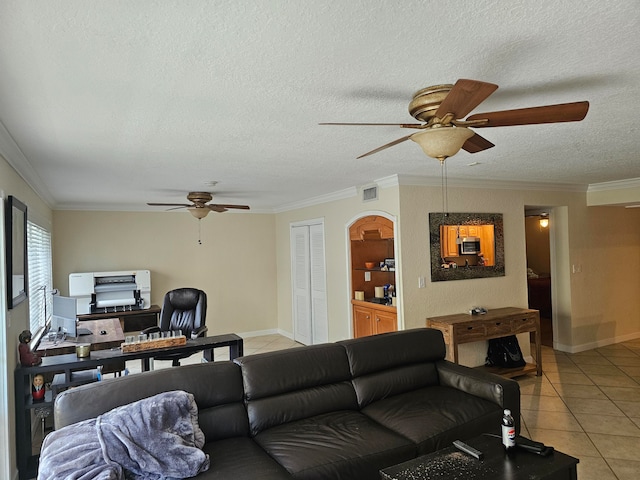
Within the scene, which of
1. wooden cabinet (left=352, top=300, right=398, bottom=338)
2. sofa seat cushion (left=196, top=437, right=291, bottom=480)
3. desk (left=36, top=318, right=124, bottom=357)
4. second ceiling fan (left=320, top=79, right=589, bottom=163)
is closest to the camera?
second ceiling fan (left=320, top=79, right=589, bottom=163)

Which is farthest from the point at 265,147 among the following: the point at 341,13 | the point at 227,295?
the point at 227,295

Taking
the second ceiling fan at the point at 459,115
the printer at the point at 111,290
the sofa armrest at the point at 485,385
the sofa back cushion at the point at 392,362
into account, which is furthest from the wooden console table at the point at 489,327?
the printer at the point at 111,290

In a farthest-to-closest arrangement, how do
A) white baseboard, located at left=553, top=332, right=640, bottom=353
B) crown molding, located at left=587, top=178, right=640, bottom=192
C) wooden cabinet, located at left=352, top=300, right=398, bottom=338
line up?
1. white baseboard, located at left=553, top=332, right=640, bottom=353
2. crown molding, located at left=587, top=178, right=640, bottom=192
3. wooden cabinet, located at left=352, top=300, right=398, bottom=338

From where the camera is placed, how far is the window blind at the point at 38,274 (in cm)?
401

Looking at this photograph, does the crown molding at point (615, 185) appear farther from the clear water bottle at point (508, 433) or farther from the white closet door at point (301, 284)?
the clear water bottle at point (508, 433)

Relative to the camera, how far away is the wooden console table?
440 cm

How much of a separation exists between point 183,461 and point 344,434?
3.06 ft

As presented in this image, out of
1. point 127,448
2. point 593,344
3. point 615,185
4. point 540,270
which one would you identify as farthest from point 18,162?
point 540,270

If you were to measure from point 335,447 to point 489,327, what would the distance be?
2.92 metres

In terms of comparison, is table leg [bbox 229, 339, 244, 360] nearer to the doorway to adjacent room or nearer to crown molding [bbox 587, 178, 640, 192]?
crown molding [bbox 587, 178, 640, 192]

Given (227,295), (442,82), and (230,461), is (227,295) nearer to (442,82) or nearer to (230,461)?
(230,461)

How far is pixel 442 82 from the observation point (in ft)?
6.58

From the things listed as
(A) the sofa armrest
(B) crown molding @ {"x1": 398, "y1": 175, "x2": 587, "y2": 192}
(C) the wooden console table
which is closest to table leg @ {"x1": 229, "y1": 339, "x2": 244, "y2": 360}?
(A) the sofa armrest

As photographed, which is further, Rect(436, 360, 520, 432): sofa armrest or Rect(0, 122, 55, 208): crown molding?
Rect(436, 360, 520, 432): sofa armrest
